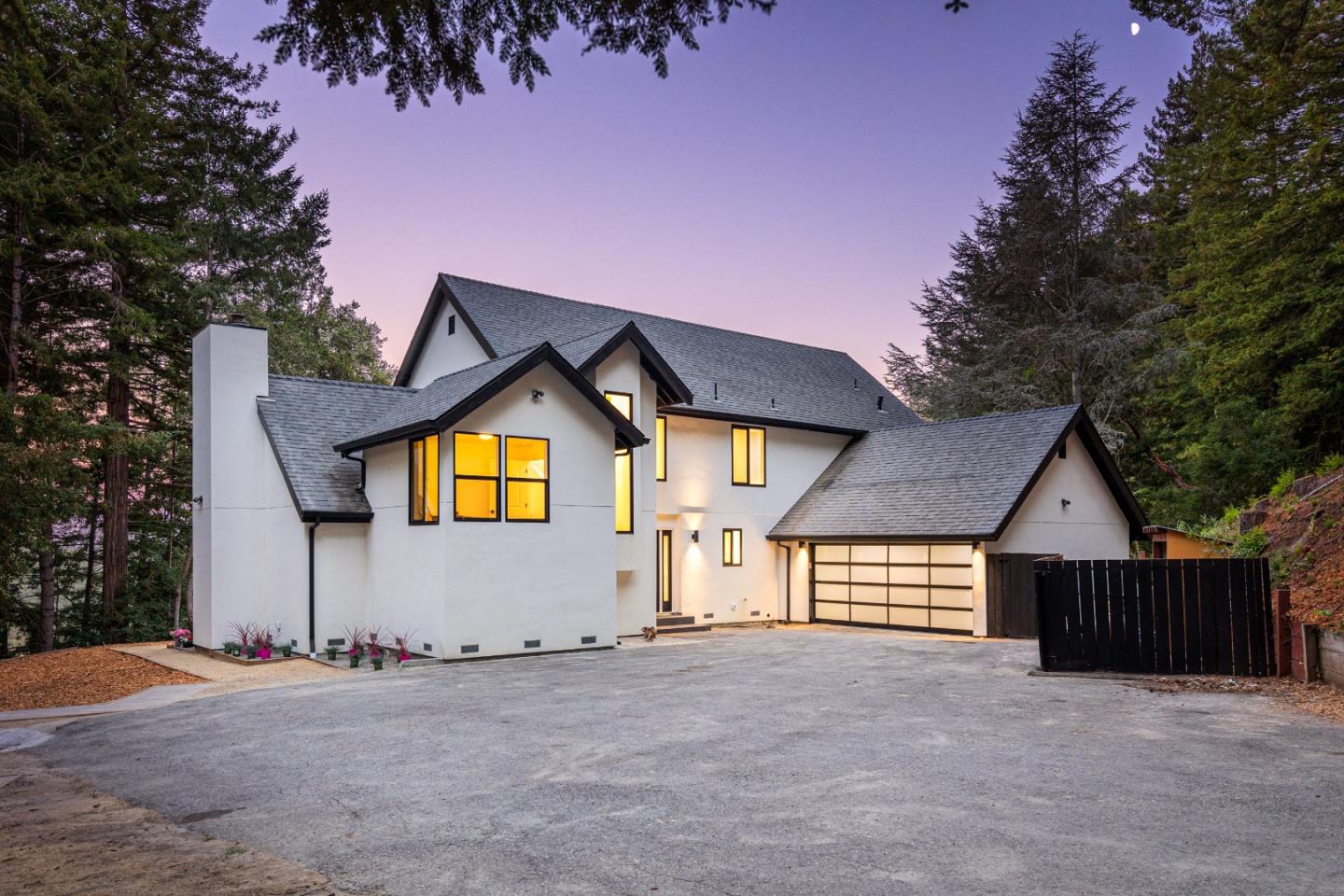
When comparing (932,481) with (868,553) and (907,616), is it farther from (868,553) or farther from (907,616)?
(907,616)

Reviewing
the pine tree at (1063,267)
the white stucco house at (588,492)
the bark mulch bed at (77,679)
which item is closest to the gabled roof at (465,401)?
the white stucco house at (588,492)

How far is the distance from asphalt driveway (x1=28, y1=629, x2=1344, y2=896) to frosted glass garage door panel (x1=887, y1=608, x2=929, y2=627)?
837cm

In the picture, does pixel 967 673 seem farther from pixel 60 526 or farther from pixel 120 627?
pixel 60 526

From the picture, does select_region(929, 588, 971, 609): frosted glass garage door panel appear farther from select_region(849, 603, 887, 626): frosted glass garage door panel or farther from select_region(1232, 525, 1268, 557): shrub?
select_region(1232, 525, 1268, 557): shrub

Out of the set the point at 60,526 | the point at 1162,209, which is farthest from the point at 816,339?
the point at 60,526

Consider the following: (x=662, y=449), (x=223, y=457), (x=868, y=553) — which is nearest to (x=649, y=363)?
(x=662, y=449)

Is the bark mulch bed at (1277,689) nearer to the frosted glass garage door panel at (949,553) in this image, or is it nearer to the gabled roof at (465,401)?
the frosted glass garage door panel at (949,553)

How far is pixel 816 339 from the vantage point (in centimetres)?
3177

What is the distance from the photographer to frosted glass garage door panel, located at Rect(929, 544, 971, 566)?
19.2m

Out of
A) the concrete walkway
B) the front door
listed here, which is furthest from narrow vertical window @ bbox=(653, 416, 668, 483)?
the concrete walkway

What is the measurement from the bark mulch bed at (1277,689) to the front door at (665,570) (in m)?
11.4

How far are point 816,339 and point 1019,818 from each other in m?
27.2

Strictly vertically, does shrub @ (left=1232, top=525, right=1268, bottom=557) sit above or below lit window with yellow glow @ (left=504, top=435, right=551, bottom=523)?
below

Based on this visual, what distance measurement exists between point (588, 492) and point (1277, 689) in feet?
35.7
